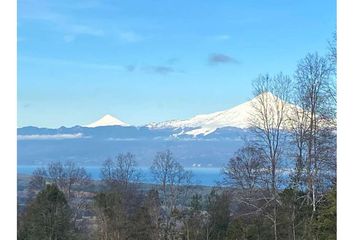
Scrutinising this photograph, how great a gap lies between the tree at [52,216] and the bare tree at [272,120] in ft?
8.10

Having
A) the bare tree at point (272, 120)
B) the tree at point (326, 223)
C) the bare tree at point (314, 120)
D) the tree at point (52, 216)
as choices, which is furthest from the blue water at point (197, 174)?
the tree at point (326, 223)

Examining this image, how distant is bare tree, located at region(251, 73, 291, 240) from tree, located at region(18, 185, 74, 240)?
97.2 inches

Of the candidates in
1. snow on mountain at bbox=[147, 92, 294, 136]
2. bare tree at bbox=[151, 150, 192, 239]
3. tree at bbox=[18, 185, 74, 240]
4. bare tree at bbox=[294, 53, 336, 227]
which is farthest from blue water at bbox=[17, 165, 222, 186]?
bare tree at bbox=[294, 53, 336, 227]

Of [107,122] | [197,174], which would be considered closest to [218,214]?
[197,174]

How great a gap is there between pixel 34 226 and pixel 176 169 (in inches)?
110

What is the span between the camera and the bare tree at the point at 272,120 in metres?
6.18

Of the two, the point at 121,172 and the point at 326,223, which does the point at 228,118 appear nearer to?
the point at 326,223

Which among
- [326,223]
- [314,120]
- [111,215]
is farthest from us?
[111,215]

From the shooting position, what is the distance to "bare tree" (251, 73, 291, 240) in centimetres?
618

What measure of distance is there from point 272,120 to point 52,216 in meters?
2.93

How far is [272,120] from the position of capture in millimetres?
6594

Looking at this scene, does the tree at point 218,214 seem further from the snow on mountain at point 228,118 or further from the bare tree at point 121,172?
the bare tree at point 121,172
